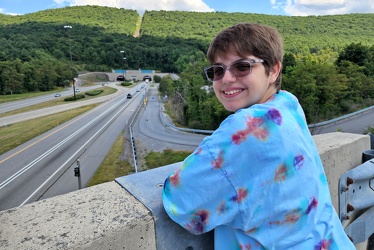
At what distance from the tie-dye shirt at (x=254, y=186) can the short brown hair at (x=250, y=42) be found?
33 centimetres

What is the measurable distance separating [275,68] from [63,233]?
1.33 meters

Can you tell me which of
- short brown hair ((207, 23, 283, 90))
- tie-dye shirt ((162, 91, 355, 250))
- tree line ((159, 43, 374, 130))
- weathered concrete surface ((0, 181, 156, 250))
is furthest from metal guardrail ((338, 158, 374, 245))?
tree line ((159, 43, 374, 130))

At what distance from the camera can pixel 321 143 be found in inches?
108

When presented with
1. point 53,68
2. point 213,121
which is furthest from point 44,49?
point 213,121

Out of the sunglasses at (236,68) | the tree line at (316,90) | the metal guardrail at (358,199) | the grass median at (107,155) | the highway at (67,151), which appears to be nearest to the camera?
the sunglasses at (236,68)

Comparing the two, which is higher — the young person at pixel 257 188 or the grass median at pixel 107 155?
the young person at pixel 257 188

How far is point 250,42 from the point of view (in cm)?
147

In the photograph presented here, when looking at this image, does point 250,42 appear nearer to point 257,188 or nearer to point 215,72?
point 215,72

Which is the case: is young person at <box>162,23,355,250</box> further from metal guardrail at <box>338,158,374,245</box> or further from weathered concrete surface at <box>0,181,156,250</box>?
metal guardrail at <box>338,158,374,245</box>

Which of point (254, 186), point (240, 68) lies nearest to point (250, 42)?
point (240, 68)

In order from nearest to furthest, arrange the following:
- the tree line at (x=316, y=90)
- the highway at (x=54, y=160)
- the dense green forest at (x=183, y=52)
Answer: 1. the highway at (x=54, y=160)
2. the tree line at (x=316, y=90)
3. the dense green forest at (x=183, y=52)

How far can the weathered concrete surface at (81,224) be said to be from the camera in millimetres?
1129

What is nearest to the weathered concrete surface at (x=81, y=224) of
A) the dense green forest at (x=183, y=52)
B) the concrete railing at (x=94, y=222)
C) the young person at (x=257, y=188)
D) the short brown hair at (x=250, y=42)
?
the concrete railing at (x=94, y=222)

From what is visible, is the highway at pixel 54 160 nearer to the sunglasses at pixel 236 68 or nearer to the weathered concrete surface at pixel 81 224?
the weathered concrete surface at pixel 81 224
